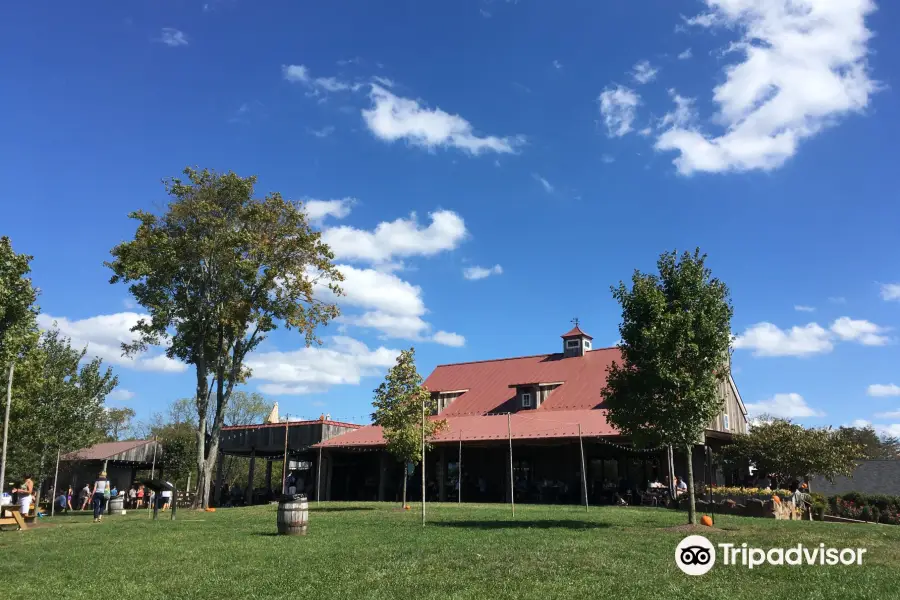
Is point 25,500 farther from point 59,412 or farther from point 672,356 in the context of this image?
point 672,356

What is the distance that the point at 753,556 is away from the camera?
437 inches

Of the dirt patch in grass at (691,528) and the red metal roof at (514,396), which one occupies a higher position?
the red metal roof at (514,396)

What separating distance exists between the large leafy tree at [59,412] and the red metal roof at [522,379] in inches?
758

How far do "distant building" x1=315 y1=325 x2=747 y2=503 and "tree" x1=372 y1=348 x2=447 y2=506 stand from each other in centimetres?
276

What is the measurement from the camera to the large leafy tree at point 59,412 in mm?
29812

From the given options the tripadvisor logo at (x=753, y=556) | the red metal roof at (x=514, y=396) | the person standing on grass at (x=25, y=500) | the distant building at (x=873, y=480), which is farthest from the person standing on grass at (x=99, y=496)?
the distant building at (x=873, y=480)

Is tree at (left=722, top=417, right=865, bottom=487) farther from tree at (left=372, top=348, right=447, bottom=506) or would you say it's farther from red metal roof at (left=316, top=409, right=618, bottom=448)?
tree at (left=372, top=348, right=447, bottom=506)

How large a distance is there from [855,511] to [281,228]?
91.7 ft

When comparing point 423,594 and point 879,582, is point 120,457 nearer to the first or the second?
point 423,594

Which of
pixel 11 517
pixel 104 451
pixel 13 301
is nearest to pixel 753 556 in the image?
pixel 13 301

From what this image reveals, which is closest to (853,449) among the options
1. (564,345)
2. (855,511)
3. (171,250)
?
(855,511)

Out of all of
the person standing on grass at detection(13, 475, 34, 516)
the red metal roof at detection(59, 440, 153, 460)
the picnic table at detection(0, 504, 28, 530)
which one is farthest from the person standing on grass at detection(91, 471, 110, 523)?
the red metal roof at detection(59, 440, 153, 460)

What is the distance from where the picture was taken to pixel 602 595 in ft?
26.3

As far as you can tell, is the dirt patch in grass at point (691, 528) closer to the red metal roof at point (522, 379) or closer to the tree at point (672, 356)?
the tree at point (672, 356)
